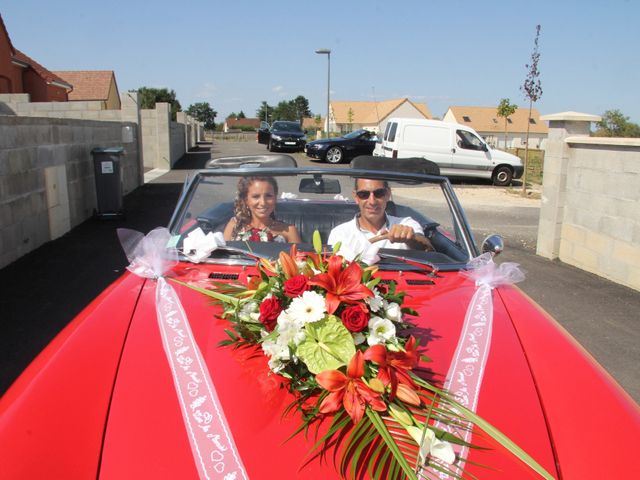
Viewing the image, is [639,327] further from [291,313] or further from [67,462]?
[67,462]

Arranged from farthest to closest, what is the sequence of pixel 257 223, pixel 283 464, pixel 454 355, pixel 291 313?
pixel 257 223, pixel 454 355, pixel 291 313, pixel 283 464

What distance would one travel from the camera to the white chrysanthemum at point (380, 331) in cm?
184

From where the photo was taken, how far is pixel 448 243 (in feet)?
10.4

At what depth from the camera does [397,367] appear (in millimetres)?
1792

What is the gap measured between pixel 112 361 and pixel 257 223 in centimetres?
133

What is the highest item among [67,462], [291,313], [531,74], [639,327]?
[531,74]

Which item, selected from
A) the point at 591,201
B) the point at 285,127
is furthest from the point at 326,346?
the point at 285,127

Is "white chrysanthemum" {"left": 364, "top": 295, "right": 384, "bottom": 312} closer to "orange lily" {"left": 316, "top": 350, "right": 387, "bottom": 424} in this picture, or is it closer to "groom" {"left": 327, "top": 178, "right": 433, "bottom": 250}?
"orange lily" {"left": 316, "top": 350, "right": 387, "bottom": 424}

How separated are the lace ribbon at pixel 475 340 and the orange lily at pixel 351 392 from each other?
22 cm

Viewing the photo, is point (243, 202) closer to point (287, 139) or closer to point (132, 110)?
point (132, 110)

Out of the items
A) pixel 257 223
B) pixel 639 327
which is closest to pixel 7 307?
pixel 257 223

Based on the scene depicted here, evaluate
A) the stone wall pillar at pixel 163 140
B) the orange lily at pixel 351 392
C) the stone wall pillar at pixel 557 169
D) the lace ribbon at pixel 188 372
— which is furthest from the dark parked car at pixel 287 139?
the orange lily at pixel 351 392

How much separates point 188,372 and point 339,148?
2301cm

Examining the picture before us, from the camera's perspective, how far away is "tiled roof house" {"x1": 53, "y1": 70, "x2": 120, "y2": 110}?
4725 cm
